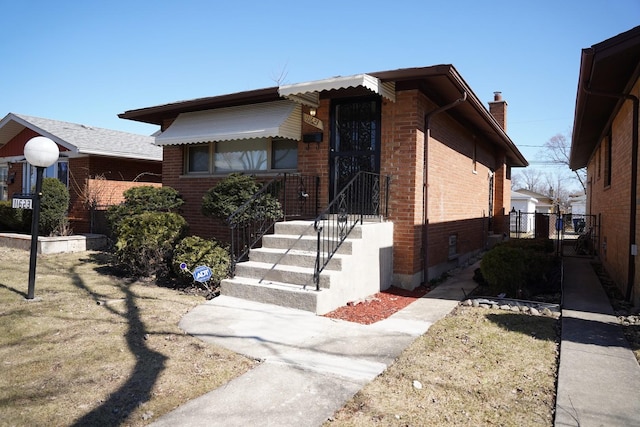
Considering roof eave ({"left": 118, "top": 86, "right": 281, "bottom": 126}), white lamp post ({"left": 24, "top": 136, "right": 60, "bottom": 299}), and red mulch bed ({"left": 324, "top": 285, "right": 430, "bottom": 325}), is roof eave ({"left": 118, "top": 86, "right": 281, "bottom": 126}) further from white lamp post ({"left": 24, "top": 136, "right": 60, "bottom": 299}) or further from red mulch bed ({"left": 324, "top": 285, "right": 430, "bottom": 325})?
red mulch bed ({"left": 324, "top": 285, "right": 430, "bottom": 325})

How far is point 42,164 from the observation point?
5867mm

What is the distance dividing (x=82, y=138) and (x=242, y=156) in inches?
285

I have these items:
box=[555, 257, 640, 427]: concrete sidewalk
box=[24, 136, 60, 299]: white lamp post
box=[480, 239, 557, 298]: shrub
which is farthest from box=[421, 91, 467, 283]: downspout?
box=[24, 136, 60, 299]: white lamp post

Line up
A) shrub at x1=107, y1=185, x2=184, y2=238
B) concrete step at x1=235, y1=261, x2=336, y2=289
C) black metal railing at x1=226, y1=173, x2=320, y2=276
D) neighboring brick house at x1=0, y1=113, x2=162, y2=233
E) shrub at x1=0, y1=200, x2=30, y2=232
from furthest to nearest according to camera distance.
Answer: neighboring brick house at x1=0, y1=113, x2=162, y2=233 → shrub at x1=0, y1=200, x2=30, y2=232 → shrub at x1=107, y1=185, x2=184, y2=238 → black metal railing at x1=226, y1=173, x2=320, y2=276 → concrete step at x1=235, y1=261, x2=336, y2=289

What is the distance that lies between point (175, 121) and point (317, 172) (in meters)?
3.90

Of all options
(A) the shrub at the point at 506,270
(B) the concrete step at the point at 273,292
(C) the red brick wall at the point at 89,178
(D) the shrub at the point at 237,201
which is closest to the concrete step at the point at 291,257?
(B) the concrete step at the point at 273,292

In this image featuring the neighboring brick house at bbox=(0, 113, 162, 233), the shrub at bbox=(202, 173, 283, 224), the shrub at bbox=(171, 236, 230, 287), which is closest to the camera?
the shrub at bbox=(171, 236, 230, 287)

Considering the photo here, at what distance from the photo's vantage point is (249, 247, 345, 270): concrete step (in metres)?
6.02

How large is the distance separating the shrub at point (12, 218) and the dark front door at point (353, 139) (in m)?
9.25

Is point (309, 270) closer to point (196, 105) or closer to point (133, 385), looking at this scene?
point (133, 385)

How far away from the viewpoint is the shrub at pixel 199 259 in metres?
6.73

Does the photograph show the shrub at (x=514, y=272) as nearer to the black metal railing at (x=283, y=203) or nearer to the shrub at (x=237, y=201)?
the black metal railing at (x=283, y=203)

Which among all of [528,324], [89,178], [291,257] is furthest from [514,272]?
[89,178]

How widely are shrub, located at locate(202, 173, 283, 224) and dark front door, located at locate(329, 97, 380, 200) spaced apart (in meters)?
1.25
